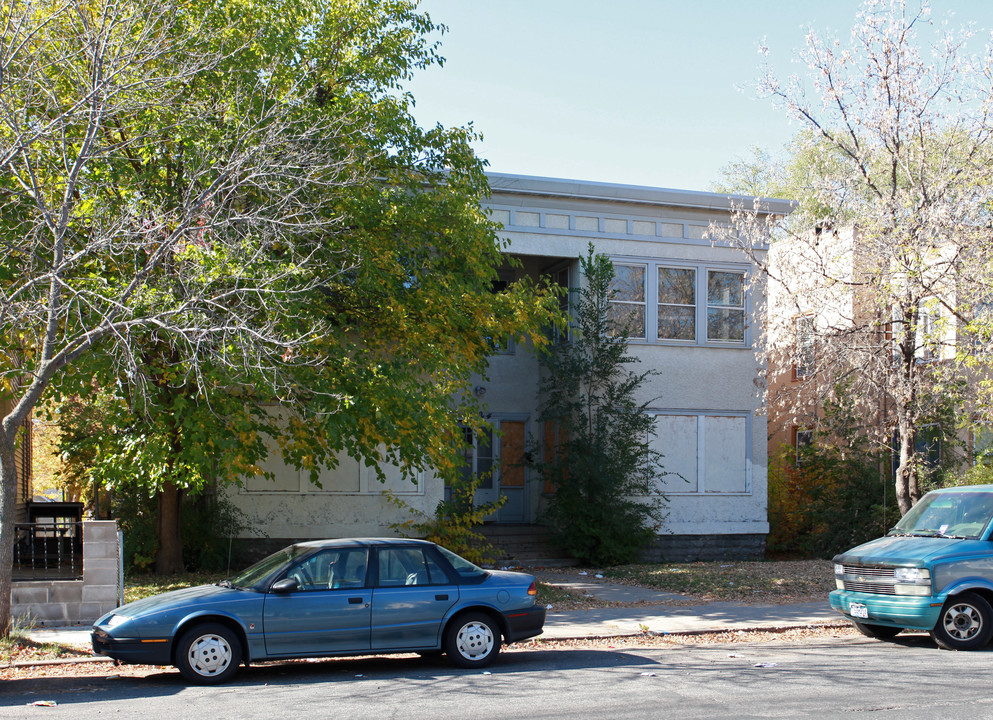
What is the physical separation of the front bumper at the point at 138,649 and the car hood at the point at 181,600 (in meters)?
0.26

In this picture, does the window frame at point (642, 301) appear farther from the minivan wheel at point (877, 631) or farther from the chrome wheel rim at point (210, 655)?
the chrome wheel rim at point (210, 655)

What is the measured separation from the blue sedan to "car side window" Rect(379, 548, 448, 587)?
0.03ft

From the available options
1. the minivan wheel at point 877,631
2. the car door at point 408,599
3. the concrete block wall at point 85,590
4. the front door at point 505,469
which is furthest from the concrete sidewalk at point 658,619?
the front door at point 505,469

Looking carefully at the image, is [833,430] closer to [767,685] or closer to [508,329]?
[508,329]

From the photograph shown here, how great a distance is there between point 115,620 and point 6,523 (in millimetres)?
2332

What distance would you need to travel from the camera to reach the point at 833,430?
21.5 meters

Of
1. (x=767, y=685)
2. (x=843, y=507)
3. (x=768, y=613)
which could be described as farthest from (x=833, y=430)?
(x=767, y=685)

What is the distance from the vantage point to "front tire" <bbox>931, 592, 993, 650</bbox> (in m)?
10.4

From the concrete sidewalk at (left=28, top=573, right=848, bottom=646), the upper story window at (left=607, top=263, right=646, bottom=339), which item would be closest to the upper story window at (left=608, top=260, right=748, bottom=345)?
the upper story window at (left=607, top=263, right=646, bottom=339)

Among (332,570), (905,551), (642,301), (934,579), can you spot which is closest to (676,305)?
(642,301)

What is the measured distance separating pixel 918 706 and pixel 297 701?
521 centimetres

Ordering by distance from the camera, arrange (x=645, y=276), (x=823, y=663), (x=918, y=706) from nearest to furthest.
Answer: (x=918, y=706) → (x=823, y=663) → (x=645, y=276)

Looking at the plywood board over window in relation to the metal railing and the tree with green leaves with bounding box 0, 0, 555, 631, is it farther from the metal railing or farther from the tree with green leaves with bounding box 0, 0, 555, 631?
the metal railing

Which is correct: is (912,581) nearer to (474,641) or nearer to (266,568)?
(474,641)
